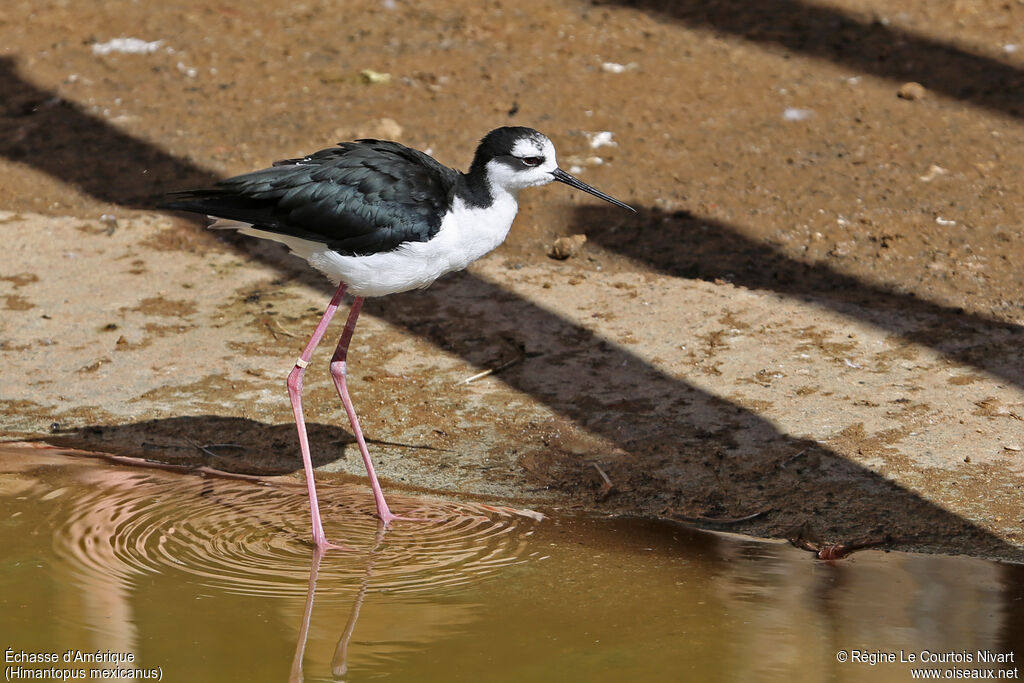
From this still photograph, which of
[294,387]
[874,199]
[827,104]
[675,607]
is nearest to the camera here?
[675,607]

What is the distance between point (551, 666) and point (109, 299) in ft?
11.6

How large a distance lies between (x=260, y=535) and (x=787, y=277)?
3.30 metres

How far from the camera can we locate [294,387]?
15.4 feet

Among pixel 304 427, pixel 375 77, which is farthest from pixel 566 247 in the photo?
pixel 375 77

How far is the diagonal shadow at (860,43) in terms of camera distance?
825 cm

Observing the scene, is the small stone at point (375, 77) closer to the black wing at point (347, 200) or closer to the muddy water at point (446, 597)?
the black wing at point (347, 200)

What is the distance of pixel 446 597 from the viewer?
387 centimetres

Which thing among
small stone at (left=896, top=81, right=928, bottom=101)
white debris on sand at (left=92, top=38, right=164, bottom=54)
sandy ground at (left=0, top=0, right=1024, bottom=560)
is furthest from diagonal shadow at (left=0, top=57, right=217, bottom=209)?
small stone at (left=896, top=81, right=928, bottom=101)

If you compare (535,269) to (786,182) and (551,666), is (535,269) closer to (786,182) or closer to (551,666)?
(786,182)

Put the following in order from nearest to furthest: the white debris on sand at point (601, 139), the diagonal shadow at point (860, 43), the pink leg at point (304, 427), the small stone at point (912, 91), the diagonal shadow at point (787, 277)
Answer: the pink leg at point (304, 427) → the diagonal shadow at point (787, 277) → the white debris on sand at point (601, 139) → the small stone at point (912, 91) → the diagonal shadow at point (860, 43)

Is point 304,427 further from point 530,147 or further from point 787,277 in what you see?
point 787,277

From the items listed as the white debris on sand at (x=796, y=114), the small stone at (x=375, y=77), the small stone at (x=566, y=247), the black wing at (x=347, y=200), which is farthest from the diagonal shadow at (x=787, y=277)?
the black wing at (x=347, y=200)

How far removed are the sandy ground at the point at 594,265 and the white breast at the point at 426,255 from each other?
0.81m

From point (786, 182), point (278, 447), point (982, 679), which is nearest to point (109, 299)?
Result: point (278, 447)
